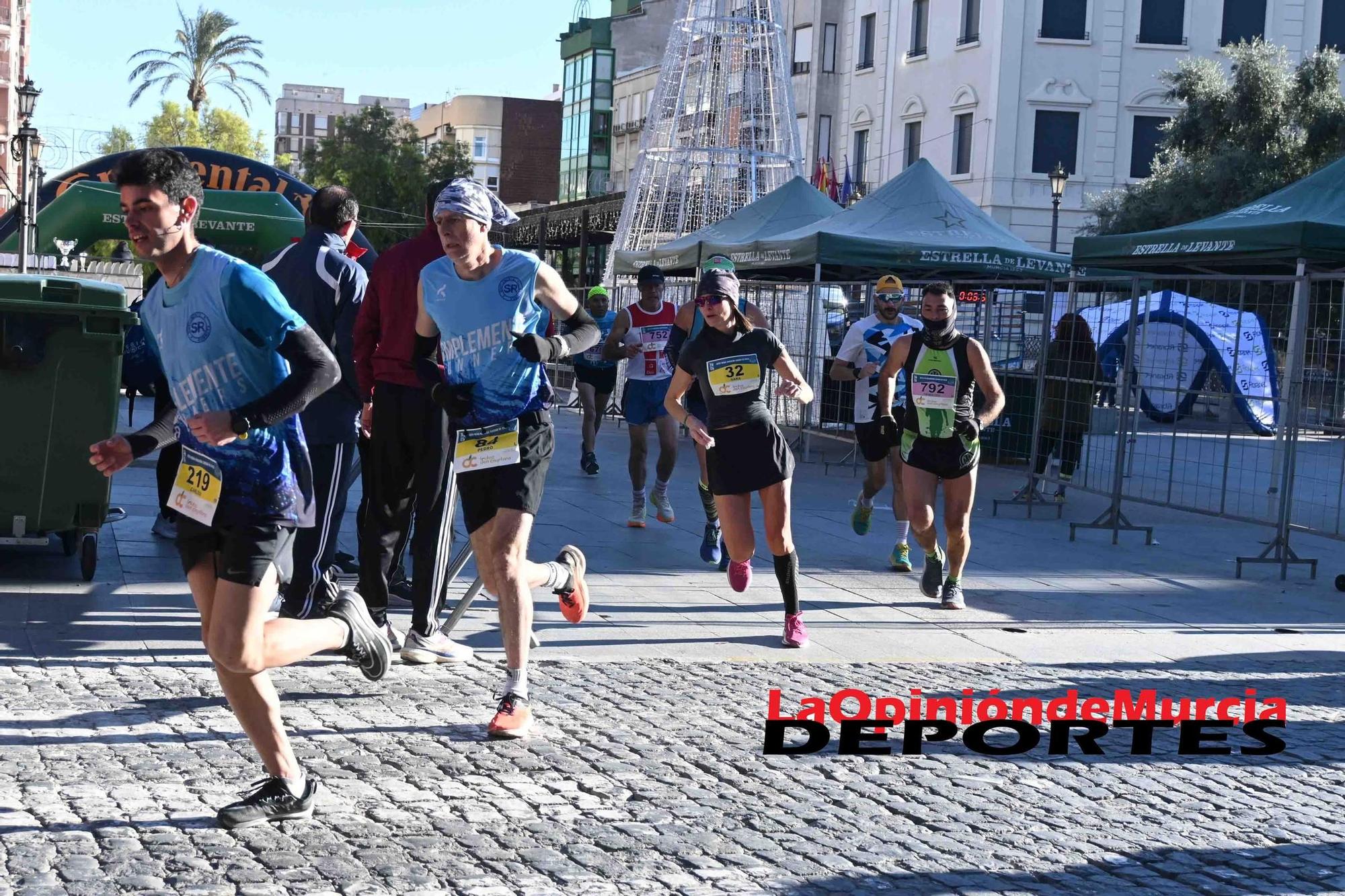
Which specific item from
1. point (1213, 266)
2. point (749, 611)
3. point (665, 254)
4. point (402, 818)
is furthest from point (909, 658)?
point (665, 254)

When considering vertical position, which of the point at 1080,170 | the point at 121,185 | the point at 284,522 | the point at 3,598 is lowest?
the point at 3,598

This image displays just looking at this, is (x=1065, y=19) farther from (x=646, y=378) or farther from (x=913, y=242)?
(x=646, y=378)

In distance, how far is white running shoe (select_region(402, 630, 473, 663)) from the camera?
684 centimetres

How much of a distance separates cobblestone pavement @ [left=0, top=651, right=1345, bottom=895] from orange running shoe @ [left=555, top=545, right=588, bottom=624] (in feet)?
1.57

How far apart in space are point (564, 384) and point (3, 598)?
24.1 meters

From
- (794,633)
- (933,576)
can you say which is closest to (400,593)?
(794,633)

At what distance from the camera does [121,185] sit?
437 cm

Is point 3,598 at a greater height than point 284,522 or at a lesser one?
lesser

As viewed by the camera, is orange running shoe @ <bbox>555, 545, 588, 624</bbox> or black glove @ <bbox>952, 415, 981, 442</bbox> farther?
black glove @ <bbox>952, 415, 981, 442</bbox>

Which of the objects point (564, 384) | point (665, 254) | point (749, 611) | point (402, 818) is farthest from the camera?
point (564, 384)

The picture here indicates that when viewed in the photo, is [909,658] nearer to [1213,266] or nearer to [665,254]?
[1213,266]

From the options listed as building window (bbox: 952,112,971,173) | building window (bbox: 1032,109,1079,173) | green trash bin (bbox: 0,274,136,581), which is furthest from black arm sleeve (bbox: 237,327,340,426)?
building window (bbox: 952,112,971,173)

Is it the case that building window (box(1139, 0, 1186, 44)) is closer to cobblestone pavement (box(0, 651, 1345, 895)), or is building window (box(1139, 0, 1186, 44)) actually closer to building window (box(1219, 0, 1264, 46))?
building window (box(1219, 0, 1264, 46))

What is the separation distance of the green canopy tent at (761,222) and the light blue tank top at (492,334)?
14.3 metres
